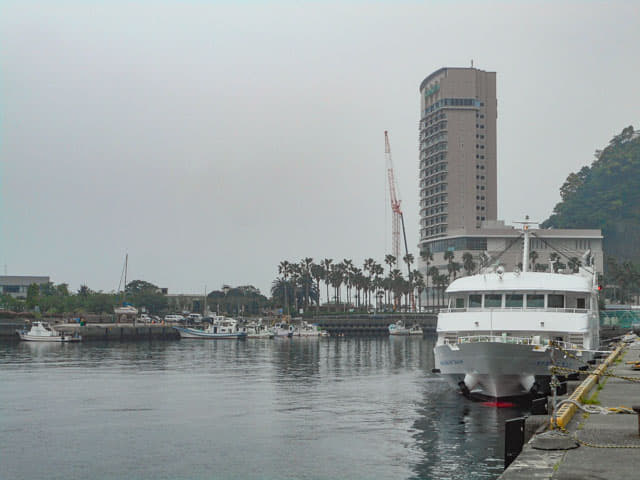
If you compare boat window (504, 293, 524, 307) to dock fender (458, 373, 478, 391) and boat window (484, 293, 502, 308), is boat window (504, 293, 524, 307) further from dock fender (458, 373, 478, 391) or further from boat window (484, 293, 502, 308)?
dock fender (458, 373, 478, 391)

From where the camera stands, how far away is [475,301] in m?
42.8

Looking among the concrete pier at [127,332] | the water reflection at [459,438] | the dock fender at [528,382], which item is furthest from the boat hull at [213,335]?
the dock fender at [528,382]

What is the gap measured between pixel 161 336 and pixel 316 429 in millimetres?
129347

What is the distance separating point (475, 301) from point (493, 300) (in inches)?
49.9

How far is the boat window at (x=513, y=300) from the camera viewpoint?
135ft

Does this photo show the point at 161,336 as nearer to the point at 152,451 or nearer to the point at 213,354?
the point at 213,354

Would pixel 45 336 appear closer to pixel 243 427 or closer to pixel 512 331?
pixel 243 427

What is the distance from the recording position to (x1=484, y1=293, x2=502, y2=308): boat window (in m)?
41.7

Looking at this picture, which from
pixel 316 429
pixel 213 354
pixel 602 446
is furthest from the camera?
pixel 213 354

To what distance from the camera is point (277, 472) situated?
27078mm

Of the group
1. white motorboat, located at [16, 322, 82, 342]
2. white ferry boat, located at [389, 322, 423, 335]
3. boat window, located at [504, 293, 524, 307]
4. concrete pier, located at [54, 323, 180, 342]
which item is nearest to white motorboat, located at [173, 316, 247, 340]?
concrete pier, located at [54, 323, 180, 342]

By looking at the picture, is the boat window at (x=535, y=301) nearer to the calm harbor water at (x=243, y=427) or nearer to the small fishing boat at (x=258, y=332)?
the calm harbor water at (x=243, y=427)

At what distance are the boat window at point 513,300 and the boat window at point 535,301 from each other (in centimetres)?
41

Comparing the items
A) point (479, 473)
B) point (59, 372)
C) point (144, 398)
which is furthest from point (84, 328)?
point (479, 473)
